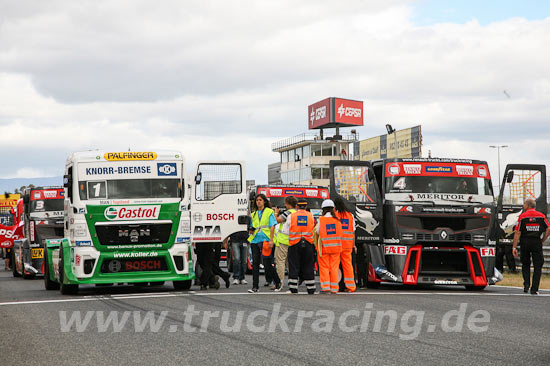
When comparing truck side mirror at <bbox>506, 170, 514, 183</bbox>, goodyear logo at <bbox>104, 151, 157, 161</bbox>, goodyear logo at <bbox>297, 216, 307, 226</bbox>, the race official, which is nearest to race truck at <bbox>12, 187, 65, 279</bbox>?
goodyear logo at <bbox>104, 151, 157, 161</bbox>

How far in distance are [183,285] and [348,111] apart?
83881 mm

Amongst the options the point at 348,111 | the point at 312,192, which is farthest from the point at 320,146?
the point at 312,192

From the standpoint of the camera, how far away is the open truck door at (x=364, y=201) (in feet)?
55.9

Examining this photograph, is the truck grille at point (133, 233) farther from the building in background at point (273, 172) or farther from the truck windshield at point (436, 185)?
the building in background at point (273, 172)

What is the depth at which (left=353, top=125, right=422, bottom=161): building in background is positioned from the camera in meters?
74.2

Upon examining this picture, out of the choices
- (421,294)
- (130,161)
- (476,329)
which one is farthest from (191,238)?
(476,329)

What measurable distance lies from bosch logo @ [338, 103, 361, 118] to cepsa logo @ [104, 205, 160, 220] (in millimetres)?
83071

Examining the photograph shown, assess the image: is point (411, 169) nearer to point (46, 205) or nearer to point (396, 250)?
point (396, 250)

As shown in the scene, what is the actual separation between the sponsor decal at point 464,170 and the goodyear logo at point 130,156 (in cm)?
626

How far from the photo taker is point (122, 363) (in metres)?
7.64

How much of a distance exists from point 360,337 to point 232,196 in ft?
40.4

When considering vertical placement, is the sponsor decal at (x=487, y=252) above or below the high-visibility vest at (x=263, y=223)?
below

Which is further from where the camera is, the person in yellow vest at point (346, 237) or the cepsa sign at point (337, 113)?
the cepsa sign at point (337, 113)

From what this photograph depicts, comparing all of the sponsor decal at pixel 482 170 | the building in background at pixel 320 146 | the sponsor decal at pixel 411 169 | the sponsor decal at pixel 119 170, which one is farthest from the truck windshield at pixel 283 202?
the building in background at pixel 320 146
